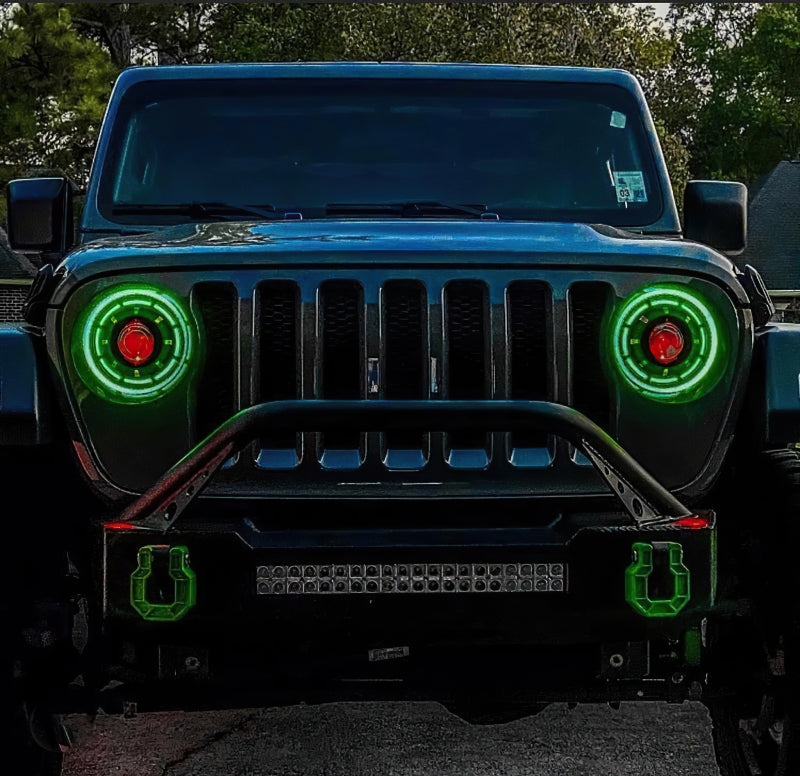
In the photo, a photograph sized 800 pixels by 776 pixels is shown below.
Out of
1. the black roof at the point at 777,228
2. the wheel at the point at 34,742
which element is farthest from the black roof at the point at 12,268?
the wheel at the point at 34,742

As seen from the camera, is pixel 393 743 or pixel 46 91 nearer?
pixel 393 743

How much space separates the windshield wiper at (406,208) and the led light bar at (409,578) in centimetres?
162

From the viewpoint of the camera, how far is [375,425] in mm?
3074

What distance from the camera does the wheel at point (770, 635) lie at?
11.1 ft

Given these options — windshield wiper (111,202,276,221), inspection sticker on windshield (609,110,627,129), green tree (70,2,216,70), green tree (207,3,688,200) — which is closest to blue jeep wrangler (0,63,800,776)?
windshield wiper (111,202,276,221)

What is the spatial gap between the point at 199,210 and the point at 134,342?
131 cm

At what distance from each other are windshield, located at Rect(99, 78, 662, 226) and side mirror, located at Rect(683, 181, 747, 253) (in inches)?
6.2

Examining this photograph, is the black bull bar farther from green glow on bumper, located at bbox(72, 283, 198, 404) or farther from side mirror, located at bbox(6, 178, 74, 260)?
side mirror, located at bbox(6, 178, 74, 260)

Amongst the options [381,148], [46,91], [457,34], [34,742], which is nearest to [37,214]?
[381,148]

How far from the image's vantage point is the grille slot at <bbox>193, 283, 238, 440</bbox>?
342 cm

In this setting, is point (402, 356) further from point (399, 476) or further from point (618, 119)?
point (618, 119)

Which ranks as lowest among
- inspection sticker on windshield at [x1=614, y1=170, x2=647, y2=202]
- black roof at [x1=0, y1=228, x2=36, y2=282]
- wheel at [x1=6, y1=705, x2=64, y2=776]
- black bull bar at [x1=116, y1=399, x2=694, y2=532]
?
wheel at [x1=6, y1=705, x2=64, y2=776]

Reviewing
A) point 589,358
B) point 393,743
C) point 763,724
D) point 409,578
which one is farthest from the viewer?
point 393,743

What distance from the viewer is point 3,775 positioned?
11.4 ft
